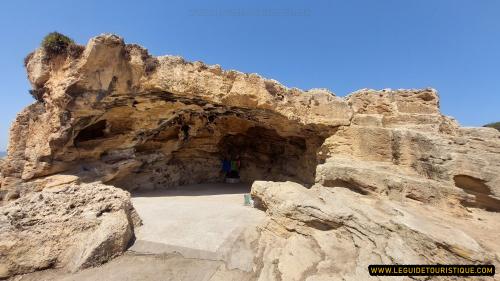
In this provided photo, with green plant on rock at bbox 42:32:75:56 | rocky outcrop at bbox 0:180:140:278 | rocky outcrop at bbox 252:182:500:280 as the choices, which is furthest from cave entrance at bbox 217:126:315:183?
rocky outcrop at bbox 0:180:140:278

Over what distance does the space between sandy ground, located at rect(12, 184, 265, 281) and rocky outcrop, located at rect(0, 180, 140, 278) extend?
0.19 metres

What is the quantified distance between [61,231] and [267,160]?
11.0 meters

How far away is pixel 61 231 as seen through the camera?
170 inches

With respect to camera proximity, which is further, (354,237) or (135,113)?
(135,113)

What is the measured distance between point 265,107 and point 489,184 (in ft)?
22.3

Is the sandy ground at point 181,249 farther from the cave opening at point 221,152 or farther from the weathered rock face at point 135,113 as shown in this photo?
the cave opening at point 221,152

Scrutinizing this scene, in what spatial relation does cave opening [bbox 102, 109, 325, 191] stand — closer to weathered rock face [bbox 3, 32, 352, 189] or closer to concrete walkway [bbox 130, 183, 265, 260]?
weathered rock face [bbox 3, 32, 352, 189]

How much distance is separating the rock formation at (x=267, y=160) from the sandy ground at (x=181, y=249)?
11.0 inches

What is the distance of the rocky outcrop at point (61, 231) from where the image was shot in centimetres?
389

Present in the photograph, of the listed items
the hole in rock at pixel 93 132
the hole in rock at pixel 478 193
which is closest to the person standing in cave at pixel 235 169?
the hole in rock at pixel 93 132

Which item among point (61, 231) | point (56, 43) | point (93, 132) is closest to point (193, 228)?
point (61, 231)

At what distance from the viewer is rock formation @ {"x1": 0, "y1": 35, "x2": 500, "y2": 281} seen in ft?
12.3

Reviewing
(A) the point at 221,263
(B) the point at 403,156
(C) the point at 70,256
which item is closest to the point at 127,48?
(C) the point at 70,256

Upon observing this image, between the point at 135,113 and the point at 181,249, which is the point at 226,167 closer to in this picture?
the point at 135,113
